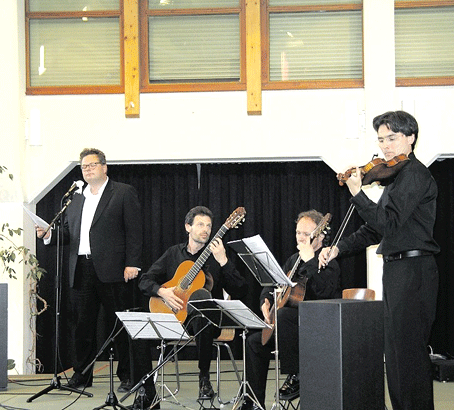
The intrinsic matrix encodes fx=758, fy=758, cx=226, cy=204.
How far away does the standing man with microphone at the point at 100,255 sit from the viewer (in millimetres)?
5895

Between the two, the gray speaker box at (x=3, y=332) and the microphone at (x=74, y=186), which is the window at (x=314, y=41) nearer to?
the microphone at (x=74, y=186)

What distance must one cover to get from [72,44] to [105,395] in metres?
3.72

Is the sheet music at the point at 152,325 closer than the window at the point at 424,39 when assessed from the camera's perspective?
Yes

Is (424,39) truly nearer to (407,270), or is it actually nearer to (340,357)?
(407,270)

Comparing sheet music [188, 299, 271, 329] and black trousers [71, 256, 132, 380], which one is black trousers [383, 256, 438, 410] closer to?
sheet music [188, 299, 271, 329]

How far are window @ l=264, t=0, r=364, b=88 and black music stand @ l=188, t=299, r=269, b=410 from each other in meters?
3.48

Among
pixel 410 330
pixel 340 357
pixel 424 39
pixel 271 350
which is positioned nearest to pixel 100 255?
pixel 271 350

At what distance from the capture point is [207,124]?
7.45m

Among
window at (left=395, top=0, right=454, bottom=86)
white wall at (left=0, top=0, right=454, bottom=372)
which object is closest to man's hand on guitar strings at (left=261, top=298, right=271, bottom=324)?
white wall at (left=0, top=0, right=454, bottom=372)

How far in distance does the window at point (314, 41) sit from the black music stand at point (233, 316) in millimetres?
3484

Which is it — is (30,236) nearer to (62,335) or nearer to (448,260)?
(62,335)

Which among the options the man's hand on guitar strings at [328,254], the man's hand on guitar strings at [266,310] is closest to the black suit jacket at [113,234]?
the man's hand on guitar strings at [266,310]

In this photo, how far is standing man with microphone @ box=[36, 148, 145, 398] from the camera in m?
5.89

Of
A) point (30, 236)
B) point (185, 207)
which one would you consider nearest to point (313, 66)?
point (185, 207)
